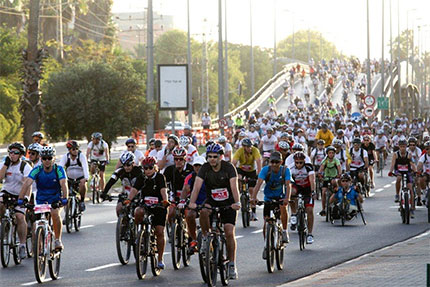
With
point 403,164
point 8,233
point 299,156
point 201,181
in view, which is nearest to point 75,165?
point 299,156

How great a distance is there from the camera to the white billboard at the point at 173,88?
34406 millimetres

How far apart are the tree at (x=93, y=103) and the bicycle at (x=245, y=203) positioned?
1777 cm

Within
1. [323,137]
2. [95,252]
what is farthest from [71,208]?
[323,137]

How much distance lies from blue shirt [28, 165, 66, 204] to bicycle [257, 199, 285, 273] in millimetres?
2738

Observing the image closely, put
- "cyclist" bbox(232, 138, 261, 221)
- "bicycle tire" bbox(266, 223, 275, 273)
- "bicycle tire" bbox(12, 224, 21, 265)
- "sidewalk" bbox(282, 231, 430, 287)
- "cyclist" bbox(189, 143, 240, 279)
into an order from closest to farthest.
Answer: "sidewalk" bbox(282, 231, 430, 287)
"cyclist" bbox(189, 143, 240, 279)
"bicycle tire" bbox(266, 223, 275, 273)
"bicycle tire" bbox(12, 224, 21, 265)
"cyclist" bbox(232, 138, 261, 221)

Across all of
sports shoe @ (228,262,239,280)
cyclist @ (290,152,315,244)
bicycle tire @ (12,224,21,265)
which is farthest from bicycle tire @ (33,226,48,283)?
cyclist @ (290,152,315,244)

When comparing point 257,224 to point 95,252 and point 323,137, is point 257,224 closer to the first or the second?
point 95,252

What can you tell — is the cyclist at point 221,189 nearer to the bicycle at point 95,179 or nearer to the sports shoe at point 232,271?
the sports shoe at point 232,271

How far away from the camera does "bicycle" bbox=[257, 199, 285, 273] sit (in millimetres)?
14984

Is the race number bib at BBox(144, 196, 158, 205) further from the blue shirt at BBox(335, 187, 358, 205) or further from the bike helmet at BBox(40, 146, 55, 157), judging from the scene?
the blue shirt at BBox(335, 187, 358, 205)

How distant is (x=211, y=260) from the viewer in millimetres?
13258

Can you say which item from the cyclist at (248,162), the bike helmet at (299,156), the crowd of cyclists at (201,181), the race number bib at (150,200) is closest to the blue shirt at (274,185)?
Result: the crowd of cyclists at (201,181)

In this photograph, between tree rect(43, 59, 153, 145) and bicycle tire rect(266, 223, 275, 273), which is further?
tree rect(43, 59, 153, 145)

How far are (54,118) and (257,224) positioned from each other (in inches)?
747
